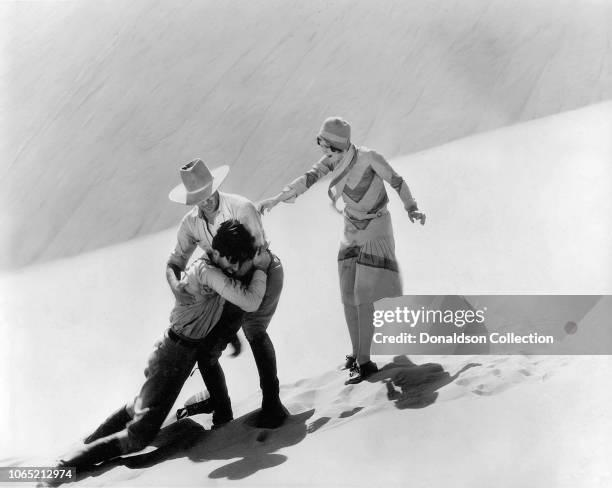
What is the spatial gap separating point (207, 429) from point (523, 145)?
306 centimetres

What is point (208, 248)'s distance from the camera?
5.59 meters

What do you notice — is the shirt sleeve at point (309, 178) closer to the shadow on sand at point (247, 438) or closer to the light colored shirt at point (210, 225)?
the light colored shirt at point (210, 225)

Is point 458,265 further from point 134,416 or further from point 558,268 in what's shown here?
point 134,416

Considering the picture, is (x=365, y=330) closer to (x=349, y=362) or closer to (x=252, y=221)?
(x=349, y=362)

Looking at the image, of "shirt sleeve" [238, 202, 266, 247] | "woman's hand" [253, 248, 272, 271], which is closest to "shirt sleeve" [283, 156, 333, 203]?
"shirt sleeve" [238, 202, 266, 247]

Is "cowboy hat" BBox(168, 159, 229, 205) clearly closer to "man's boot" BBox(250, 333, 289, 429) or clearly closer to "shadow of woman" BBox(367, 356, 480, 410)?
"man's boot" BBox(250, 333, 289, 429)

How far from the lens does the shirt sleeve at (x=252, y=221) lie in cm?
554

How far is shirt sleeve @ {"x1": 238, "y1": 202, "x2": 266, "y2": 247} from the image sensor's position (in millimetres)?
5535

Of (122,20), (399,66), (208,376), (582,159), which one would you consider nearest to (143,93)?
(122,20)

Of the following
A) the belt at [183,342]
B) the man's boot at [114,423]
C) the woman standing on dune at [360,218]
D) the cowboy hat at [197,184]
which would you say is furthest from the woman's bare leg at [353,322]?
the man's boot at [114,423]

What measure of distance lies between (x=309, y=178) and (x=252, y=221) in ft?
1.57

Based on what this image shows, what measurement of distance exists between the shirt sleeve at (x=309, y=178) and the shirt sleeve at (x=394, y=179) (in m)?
0.29

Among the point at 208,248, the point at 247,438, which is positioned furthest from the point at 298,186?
the point at 247,438

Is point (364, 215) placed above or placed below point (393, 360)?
above
